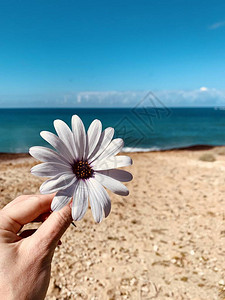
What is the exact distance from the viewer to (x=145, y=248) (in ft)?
11.7

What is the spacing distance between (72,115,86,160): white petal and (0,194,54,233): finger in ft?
1.45

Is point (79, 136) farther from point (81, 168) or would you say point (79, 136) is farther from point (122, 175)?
point (122, 175)

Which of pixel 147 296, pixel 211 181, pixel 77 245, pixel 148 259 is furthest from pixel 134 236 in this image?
pixel 211 181

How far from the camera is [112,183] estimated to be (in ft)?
3.31

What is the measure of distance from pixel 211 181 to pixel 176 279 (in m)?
4.58

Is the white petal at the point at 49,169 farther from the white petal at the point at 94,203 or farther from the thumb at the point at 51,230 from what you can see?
the thumb at the point at 51,230

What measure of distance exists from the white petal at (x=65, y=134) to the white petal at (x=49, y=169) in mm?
96

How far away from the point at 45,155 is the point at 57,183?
127 mm

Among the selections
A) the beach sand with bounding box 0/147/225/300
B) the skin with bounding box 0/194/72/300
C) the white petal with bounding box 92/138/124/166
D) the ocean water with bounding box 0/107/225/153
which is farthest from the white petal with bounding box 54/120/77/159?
the beach sand with bounding box 0/147/225/300

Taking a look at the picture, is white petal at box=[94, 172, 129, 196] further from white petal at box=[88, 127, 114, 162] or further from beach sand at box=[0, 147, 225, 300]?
beach sand at box=[0, 147, 225, 300]

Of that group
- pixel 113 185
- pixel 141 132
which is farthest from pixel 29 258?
pixel 141 132

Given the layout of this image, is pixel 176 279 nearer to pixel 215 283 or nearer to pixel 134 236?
pixel 215 283

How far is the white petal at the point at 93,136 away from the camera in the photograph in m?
1.12

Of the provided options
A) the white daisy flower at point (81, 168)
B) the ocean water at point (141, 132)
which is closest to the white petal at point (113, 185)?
the white daisy flower at point (81, 168)
